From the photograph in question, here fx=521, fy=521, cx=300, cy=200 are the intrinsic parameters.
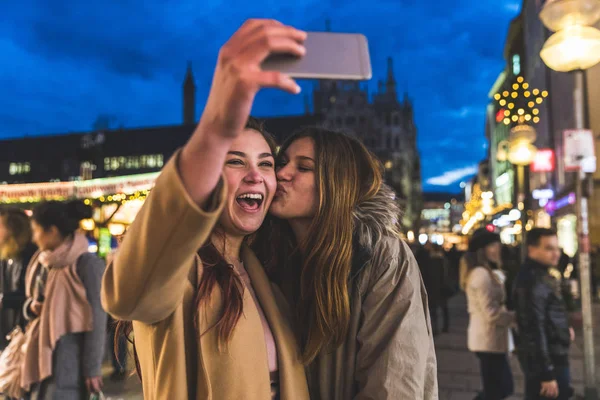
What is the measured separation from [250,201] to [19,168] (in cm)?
8532

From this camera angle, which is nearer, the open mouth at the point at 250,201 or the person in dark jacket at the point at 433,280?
the open mouth at the point at 250,201

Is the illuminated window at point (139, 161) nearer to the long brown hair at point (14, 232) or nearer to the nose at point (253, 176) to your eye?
the long brown hair at point (14, 232)

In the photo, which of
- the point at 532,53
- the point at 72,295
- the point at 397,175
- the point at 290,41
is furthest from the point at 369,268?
the point at 397,175

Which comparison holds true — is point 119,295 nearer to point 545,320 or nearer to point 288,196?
point 288,196

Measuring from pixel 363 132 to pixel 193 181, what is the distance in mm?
85405

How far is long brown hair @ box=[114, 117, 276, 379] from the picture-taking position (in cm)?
158

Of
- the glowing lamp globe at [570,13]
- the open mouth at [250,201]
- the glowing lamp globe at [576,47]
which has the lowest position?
the open mouth at [250,201]

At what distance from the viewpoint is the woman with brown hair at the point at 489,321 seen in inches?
210

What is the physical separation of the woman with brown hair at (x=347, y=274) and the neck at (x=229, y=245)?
0.26 metres

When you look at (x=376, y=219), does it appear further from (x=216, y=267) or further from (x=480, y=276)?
(x=480, y=276)

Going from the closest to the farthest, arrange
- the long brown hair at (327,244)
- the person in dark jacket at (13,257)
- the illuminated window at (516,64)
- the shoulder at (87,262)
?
the long brown hair at (327,244) → the shoulder at (87,262) → the person in dark jacket at (13,257) → the illuminated window at (516,64)

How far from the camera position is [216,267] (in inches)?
68.4

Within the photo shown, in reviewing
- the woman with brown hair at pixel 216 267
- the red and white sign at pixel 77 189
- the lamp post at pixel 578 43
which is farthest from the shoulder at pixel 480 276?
the red and white sign at pixel 77 189

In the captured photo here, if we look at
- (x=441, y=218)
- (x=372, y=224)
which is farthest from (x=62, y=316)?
(x=441, y=218)
